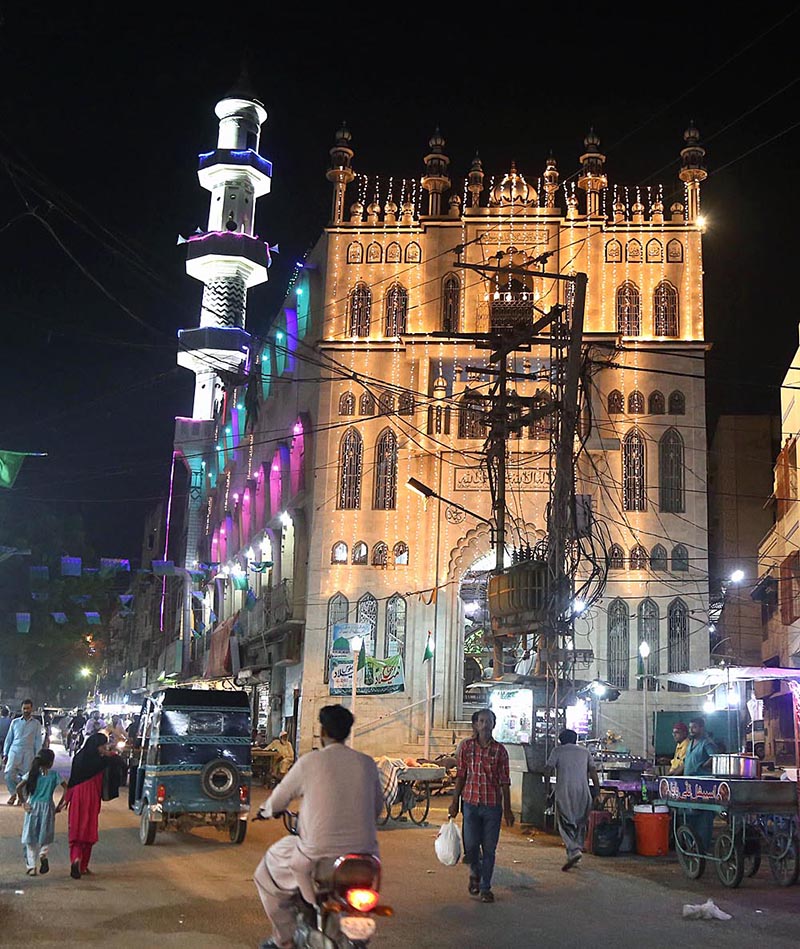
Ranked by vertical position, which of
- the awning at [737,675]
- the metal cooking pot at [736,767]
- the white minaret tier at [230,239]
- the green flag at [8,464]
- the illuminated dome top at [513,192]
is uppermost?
the white minaret tier at [230,239]

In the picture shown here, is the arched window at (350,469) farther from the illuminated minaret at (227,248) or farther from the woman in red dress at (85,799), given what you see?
the woman in red dress at (85,799)

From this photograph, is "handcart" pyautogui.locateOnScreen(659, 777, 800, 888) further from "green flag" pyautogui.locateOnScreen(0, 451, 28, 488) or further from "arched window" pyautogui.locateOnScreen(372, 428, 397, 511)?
"arched window" pyautogui.locateOnScreen(372, 428, 397, 511)

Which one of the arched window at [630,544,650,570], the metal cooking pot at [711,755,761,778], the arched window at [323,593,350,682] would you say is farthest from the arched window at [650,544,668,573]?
the metal cooking pot at [711,755,761,778]

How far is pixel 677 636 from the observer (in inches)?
1334

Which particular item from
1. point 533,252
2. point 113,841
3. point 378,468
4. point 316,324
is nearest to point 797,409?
point 533,252

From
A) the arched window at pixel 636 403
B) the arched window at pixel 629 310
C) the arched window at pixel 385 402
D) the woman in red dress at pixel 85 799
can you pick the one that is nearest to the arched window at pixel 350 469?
the arched window at pixel 385 402

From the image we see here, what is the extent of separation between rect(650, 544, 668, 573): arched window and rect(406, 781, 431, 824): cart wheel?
15.4 m

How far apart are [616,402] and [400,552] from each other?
28.0ft

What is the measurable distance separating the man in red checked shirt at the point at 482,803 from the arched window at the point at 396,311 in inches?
1046

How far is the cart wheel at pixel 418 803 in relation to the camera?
19422mm

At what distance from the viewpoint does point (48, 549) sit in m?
40.0

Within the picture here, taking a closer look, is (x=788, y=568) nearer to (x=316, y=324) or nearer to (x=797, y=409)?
(x=797, y=409)

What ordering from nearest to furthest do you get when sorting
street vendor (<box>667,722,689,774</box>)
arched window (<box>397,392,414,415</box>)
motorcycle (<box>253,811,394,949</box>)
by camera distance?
motorcycle (<box>253,811,394,949</box>)
street vendor (<box>667,722,689,774</box>)
arched window (<box>397,392,414,415</box>)

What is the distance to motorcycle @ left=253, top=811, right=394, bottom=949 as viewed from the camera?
225 inches
